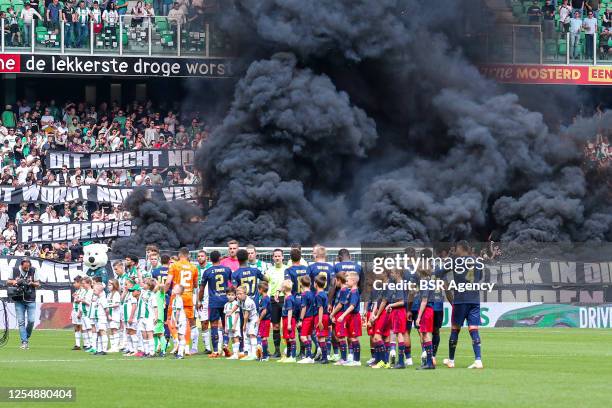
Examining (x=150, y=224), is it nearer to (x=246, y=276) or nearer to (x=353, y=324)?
(x=246, y=276)

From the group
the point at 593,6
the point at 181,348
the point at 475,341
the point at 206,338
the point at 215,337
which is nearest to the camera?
the point at 475,341

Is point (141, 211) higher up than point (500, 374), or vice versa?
point (141, 211)

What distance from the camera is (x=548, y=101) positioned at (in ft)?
188

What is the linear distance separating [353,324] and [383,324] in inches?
27.0

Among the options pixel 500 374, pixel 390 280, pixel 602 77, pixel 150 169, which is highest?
pixel 602 77

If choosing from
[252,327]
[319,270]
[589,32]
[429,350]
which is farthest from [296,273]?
[589,32]

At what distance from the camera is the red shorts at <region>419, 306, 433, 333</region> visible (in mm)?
21547

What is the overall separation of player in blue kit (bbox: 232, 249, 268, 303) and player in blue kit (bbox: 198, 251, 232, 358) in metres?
0.29

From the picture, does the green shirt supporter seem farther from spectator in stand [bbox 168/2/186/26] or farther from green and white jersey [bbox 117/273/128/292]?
green and white jersey [bbox 117/273/128/292]

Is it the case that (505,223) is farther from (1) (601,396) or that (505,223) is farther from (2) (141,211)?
(1) (601,396)

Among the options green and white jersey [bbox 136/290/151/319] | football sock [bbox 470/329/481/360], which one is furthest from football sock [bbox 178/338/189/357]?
football sock [bbox 470/329/481/360]

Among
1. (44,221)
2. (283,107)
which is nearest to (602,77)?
(283,107)

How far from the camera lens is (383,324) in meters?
22.3

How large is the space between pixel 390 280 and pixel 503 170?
111 ft
